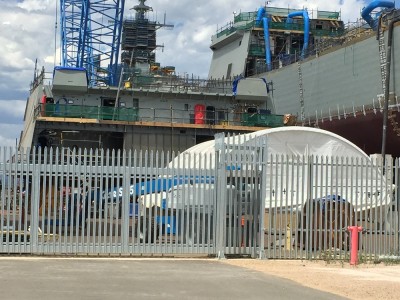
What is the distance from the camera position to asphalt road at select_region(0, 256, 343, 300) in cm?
1088

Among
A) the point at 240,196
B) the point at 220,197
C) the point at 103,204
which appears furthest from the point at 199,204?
the point at 103,204

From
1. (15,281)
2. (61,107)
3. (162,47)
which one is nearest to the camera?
(15,281)

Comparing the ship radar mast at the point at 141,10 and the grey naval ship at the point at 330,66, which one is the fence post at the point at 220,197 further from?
the ship radar mast at the point at 141,10

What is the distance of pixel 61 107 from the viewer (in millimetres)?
49156

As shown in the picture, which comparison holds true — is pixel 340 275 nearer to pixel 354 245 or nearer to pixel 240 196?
pixel 354 245

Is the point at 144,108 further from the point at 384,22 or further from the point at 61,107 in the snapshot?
the point at 384,22

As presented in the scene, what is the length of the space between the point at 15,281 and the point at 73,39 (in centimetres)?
6665

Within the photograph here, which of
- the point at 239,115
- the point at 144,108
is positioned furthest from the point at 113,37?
the point at 239,115

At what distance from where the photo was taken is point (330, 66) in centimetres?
5447

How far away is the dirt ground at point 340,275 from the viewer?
1209 cm

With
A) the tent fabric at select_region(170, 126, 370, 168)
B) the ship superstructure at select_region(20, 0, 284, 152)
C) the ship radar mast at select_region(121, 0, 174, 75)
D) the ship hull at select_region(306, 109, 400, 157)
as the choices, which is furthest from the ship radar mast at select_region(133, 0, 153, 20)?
the tent fabric at select_region(170, 126, 370, 168)

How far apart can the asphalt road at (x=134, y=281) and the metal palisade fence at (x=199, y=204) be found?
3.29 ft

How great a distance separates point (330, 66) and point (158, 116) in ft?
49.6

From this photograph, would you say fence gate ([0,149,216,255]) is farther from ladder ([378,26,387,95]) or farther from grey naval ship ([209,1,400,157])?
ladder ([378,26,387,95])
